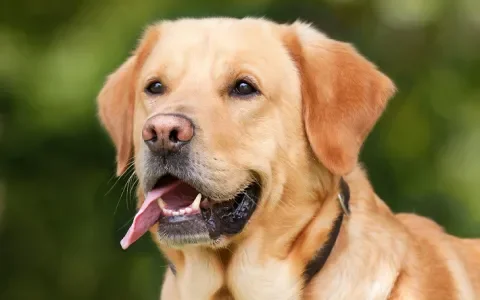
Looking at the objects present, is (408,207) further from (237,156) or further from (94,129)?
(237,156)

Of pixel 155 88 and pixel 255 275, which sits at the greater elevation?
pixel 155 88

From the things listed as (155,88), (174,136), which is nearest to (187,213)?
(174,136)

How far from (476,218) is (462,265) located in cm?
258

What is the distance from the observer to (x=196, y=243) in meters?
2.95

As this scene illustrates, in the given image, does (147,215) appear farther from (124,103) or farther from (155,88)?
(124,103)

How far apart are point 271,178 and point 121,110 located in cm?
81

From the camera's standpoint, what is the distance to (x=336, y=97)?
314 centimetres

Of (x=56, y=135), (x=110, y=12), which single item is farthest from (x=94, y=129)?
(x=110, y=12)

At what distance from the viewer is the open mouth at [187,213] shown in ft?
9.63

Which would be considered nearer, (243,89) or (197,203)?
(197,203)

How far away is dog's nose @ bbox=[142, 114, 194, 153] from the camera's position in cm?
276

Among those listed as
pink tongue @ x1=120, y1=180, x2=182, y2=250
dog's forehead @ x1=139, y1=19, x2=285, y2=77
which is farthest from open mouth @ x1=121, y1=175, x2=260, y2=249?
dog's forehead @ x1=139, y1=19, x2=285, y2=77

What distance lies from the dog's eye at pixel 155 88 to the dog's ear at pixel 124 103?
0.19 metres

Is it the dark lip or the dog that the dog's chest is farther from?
the dark lip
